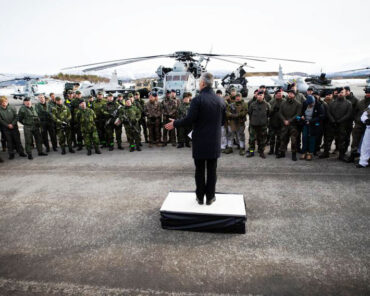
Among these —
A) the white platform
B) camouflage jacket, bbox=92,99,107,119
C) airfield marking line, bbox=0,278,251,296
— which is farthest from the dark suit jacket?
camouflage jacket, bbox=92,99,107,119

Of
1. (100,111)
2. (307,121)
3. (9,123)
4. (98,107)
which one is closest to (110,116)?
(100,111)

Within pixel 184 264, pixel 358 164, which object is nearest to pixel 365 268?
pixel 184 264

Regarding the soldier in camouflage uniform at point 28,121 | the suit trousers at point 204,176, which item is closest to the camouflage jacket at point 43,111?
the soldier in camouflage uniform at point 28,121

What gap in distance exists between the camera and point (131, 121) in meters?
7.93

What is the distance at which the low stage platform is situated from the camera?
3.35m

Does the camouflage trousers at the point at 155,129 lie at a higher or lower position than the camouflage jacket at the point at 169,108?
lower

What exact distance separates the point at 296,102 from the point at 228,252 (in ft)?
15.7

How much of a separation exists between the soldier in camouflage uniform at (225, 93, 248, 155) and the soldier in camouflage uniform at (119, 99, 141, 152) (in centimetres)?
300

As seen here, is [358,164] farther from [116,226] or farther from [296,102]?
[116,226]

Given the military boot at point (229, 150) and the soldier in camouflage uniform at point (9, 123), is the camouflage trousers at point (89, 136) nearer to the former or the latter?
the soldier in camouflage uniform at point (9, 123)

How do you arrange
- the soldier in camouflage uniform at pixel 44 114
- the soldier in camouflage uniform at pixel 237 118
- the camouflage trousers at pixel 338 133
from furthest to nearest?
1. the soldier in camouflage uniform at pixel 44 114
2. the soldier in camouflage uniform at pixel 237 118
3. the camouflage trousers at pixel 338 133

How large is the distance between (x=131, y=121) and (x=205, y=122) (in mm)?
5151

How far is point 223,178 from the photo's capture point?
548 cm

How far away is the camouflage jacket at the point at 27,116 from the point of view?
290 inches
